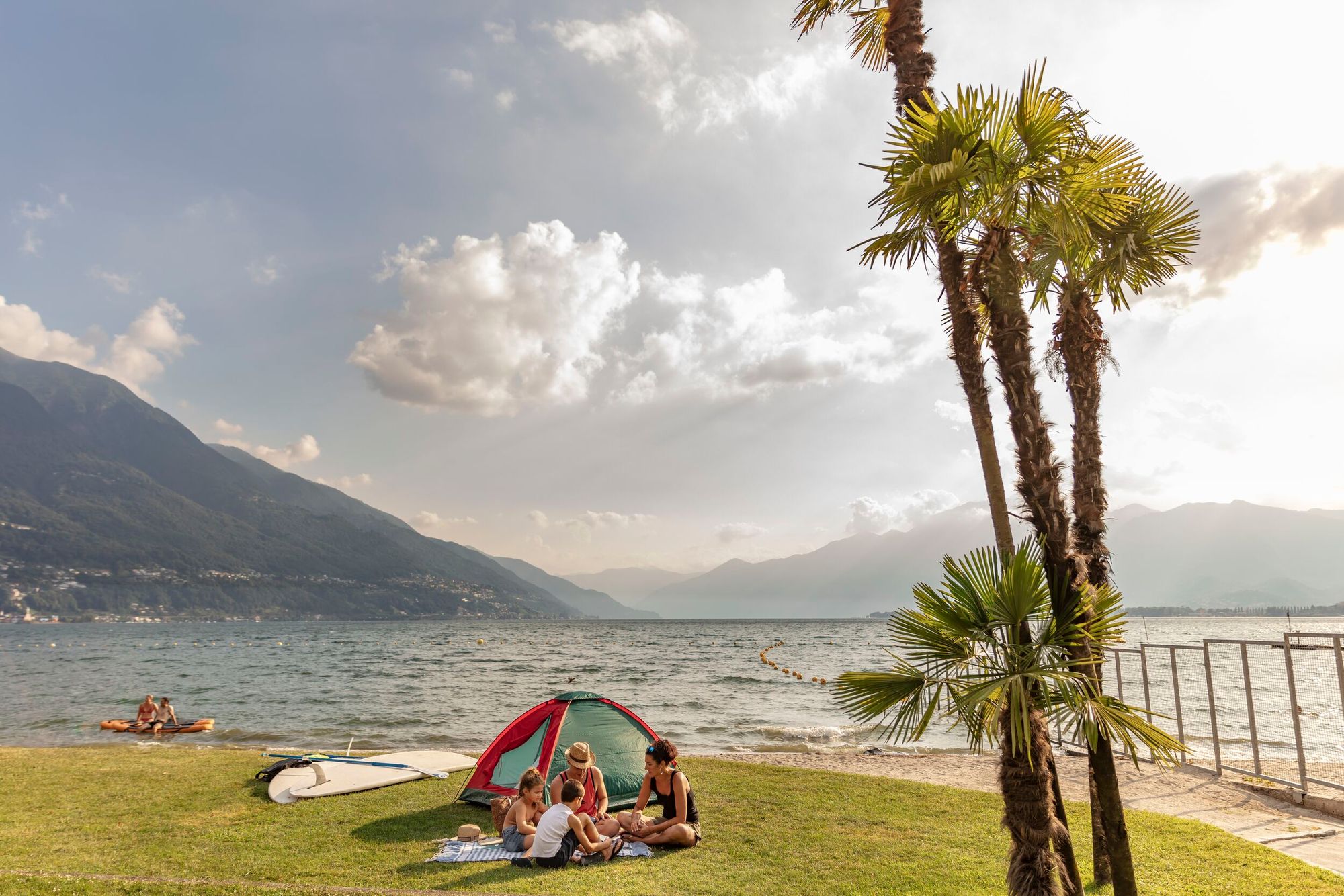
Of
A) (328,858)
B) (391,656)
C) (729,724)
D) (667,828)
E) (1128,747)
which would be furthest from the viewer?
(391,656)

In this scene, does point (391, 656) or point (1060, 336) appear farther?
point (391, 656)

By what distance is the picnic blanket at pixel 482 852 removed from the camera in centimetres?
830

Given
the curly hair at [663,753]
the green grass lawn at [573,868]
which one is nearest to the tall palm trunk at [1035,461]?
the green grass lawn at [573,868]

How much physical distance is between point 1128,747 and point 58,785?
1594 cm

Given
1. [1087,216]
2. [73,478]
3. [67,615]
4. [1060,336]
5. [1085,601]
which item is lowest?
[67,615]

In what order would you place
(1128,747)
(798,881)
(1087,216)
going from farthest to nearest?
(798,881), (1087,216), (1128,747)

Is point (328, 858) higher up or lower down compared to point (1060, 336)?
lower down

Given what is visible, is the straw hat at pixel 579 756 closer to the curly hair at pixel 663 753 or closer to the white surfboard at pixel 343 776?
the curly hair at pixel 663 753

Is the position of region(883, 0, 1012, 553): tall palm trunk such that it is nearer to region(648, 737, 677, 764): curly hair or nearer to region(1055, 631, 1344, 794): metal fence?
region(1055, 631, 1344, 794): metal fence

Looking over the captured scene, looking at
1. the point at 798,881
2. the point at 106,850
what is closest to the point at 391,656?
the point at 106,850

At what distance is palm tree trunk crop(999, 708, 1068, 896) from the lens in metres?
5.09

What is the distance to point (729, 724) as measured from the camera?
2338 cm

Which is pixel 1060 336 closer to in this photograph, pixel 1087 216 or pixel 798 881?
pixel 1087 216

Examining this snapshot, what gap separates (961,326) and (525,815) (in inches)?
303
